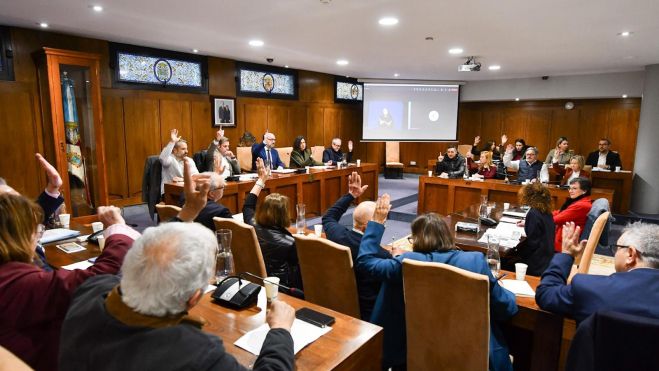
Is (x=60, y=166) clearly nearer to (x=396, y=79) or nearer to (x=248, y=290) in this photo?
(x=248, y=290)

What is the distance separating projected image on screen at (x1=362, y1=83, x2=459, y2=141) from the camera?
9148mm

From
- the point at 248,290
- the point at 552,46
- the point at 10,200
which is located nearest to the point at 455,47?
the point at 552,46

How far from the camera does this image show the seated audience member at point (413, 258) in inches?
72.3

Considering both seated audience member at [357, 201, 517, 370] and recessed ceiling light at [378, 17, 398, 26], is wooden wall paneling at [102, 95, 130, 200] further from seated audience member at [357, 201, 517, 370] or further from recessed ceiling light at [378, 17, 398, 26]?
seated audience member at [357, 201, 517, 370]

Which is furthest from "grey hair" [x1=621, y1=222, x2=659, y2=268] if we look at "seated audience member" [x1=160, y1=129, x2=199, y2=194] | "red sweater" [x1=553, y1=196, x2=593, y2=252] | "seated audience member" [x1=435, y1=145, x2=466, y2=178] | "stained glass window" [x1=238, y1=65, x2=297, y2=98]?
"stained glass window" [x1=238, y1=65, x2=297, y2=98]

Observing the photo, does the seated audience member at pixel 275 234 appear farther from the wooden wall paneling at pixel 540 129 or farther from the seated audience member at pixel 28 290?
the wooden wall paneling at pixel 540 129

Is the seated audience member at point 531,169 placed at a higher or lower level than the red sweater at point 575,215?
higher

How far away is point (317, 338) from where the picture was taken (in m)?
1.38

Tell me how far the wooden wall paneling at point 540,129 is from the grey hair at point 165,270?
1104cm

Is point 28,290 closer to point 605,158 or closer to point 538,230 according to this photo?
point 538,230

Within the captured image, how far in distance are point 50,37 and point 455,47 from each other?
18.6 feet

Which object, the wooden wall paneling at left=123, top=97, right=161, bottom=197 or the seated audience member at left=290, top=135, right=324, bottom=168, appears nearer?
the wooden wall paneling at left=123, top=97, right=161, bottom=197

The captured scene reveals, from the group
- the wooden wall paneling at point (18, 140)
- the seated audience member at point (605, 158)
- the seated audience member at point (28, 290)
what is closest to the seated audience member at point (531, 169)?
the seated audience member at point (605, 158)

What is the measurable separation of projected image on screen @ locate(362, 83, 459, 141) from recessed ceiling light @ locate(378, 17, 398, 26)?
4503 mm
